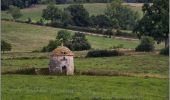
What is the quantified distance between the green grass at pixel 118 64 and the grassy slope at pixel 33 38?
34.5 meters

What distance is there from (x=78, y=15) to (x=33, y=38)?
128 feet

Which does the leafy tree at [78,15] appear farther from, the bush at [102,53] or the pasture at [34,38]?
the bush at [102,53]

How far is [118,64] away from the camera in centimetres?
7550

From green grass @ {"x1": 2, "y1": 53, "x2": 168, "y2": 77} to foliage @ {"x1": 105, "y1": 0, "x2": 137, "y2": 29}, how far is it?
81.7m

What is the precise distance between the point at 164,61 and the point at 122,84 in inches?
1192

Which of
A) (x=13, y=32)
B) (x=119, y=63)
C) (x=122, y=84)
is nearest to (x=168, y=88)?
(x=122, y=84)

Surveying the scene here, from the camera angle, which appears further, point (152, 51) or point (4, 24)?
point (4, 24)

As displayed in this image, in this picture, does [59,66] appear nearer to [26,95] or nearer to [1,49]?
[26,95]

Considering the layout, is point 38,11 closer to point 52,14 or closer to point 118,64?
point 52,14

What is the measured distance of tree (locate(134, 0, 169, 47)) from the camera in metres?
103

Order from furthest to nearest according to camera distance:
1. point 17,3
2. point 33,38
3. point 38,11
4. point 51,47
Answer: point 17,3
point 38,11
point 33,38
point 51,47

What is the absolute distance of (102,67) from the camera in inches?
2817

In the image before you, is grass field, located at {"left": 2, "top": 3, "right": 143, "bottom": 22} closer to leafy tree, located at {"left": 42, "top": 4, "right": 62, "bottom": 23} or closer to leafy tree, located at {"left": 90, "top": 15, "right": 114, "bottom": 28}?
leafy tree, located at {"left": 42, "top": 4, "right": 62, "bottom": 23}

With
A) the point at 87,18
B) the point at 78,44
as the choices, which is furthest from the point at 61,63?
the point at 87,18
